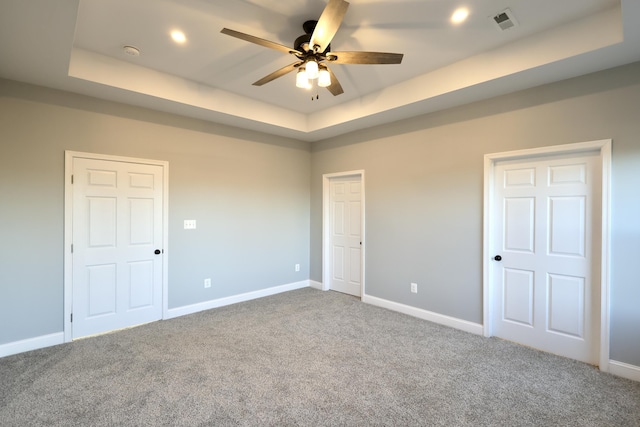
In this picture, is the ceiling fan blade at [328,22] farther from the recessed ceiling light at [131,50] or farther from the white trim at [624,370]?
the white trim at [624,370]

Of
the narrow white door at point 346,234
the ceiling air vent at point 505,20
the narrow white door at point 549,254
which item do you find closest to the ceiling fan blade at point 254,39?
the ceiling air vent at point 505,20

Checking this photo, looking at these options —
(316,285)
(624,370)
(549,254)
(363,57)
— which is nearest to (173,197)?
(316,285)

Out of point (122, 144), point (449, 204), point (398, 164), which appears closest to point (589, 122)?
point (449, 204)

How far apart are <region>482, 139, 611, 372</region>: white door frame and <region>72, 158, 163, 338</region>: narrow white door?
3.94m

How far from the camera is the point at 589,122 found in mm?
2678

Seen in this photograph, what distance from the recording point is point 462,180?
3.50m

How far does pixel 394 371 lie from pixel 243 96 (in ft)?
12.1

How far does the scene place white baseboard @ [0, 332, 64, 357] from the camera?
2.84m

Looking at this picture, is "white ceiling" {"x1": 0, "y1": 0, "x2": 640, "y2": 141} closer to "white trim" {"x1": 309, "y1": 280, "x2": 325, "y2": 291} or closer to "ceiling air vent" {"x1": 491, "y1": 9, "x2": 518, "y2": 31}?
"ceiling air vent" {"x1": 491, "y1": 9, "x2": 518, "y2": 31}

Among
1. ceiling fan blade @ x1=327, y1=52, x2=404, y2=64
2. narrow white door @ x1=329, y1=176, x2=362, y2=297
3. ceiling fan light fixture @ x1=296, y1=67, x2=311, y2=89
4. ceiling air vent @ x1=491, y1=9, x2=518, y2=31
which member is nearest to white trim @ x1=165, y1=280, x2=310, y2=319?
narrow white door @ x1=329, y1=176, x2=362, y2=297

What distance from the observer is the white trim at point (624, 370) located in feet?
8.05

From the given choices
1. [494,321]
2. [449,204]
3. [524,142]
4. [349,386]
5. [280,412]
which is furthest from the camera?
[449,204]

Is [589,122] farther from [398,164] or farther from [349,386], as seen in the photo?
[349,386]

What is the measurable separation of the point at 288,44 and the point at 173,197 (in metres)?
2.43
